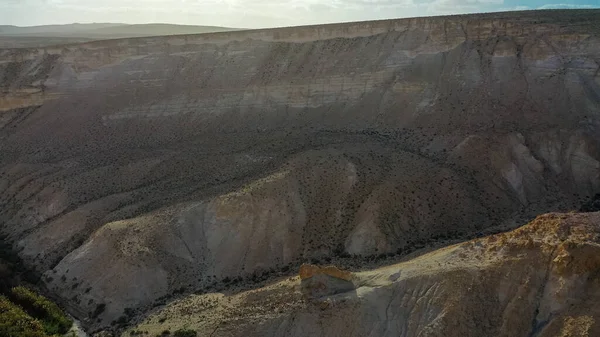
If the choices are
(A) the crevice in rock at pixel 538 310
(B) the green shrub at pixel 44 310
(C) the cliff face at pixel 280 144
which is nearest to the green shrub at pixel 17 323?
(B) the green shrub at pixel 44 310

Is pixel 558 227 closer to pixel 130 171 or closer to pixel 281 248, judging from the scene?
pixel 281 248

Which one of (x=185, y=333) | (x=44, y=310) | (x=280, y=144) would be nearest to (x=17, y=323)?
(x=44, y=310)

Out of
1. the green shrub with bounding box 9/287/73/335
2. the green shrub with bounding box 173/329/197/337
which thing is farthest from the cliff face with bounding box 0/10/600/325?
the green shrub with bounding box 173/329/197/337

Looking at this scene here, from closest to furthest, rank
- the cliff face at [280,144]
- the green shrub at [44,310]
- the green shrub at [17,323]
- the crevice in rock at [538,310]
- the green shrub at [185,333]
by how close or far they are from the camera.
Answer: the crevice in rock at [538,310] < the green shrub at [185,333] < the green shrub at [17,323] < the green shrub at [44,310] < the cliff face at [280,144]

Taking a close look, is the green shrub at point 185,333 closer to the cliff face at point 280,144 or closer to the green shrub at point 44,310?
the cliff face at point 280,144

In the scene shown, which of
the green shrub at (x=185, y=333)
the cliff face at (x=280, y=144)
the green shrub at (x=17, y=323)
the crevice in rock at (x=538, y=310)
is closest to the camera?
the crevice in rock at (x=538, y=310)
